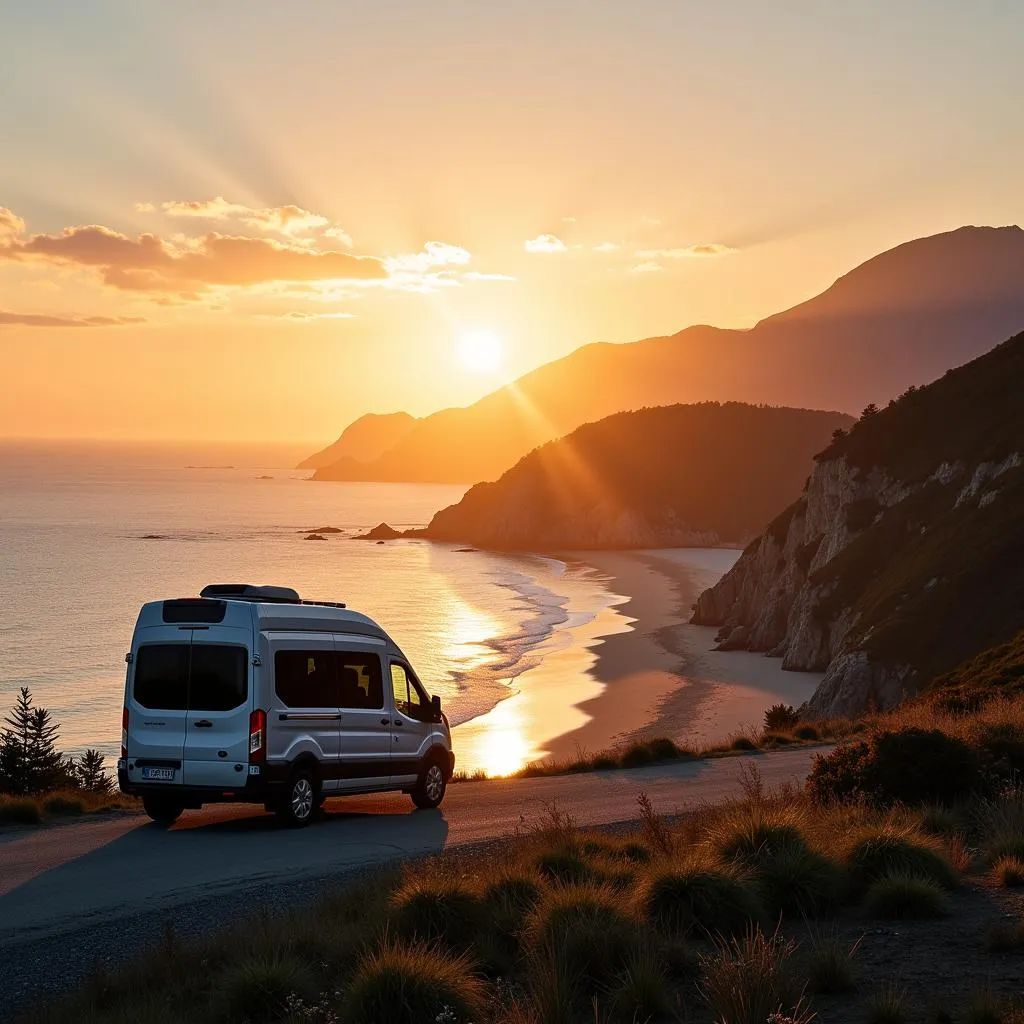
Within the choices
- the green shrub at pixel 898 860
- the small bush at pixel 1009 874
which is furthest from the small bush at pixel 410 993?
the small bush at pixel 1009 874

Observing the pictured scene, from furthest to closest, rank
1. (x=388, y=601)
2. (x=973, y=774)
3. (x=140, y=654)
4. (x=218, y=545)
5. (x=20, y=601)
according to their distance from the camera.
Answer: (x=218, y=545), (x=388, y=601), (x=20, y=601), (x=140, y=654), (x=973, y=774)

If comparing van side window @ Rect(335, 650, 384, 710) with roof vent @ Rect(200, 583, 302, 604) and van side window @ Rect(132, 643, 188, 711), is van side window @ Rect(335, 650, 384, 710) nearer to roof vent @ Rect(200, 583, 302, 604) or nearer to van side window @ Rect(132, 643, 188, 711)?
roof vent @ Rect(200, 583, 302, 604)

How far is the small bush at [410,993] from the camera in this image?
23.1 ft

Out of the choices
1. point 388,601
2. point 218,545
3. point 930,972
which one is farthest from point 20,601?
point 930,972

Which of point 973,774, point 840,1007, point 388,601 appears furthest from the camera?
point 388,601

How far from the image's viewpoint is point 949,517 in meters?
52.7

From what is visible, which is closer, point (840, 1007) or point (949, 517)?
point (840, 1007)

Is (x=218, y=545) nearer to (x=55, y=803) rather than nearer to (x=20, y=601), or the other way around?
(x=20, y=601)

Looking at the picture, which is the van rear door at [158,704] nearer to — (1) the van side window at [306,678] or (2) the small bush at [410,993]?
(1) the van side window at [306,678]

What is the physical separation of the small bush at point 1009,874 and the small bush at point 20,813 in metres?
12.9

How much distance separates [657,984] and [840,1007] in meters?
1.13

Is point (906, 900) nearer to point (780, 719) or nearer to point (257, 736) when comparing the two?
point (257, 736)

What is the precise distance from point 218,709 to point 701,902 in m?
7.94

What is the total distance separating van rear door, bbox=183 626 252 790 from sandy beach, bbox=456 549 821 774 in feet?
58.3
